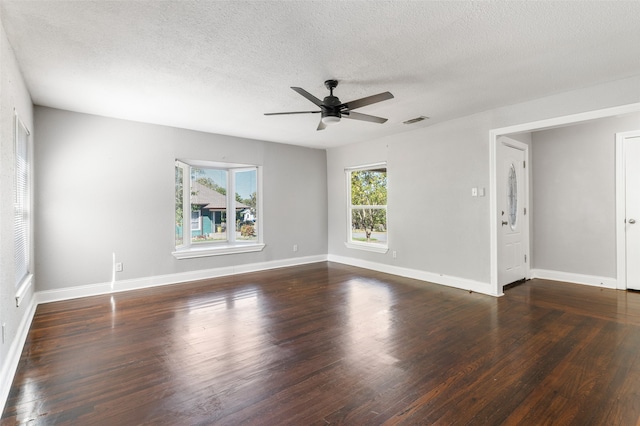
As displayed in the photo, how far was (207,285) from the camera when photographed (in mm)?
4883

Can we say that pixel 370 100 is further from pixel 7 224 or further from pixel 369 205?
pixel 369 205

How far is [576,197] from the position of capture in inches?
190

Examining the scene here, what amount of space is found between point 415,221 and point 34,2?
4944 mm

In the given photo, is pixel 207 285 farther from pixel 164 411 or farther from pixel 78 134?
pixel 164 411

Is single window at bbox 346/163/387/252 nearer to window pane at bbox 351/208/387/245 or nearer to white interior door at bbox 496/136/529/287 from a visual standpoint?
window pane at bbox 351/208/387/245

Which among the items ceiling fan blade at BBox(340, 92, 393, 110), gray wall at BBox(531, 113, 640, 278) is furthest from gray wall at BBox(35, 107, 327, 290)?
gray wall at BBox(531, 113, 640, 278)

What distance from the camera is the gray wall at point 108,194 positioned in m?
4.07

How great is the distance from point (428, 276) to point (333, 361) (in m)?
3.06

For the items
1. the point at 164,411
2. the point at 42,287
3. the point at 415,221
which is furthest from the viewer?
the point at 415,221

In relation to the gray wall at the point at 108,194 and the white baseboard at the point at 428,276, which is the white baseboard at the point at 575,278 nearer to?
the white baseboard at the point at 428,276

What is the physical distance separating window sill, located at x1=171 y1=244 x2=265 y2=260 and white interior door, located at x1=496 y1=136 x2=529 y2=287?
4.04m

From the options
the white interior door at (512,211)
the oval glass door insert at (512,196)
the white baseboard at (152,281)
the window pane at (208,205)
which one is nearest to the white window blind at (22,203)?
the white baseboard at (152,281)

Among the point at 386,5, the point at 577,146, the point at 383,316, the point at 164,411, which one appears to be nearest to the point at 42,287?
the point at 164,411

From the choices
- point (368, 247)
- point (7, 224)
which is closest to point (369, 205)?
point (368, 247)
